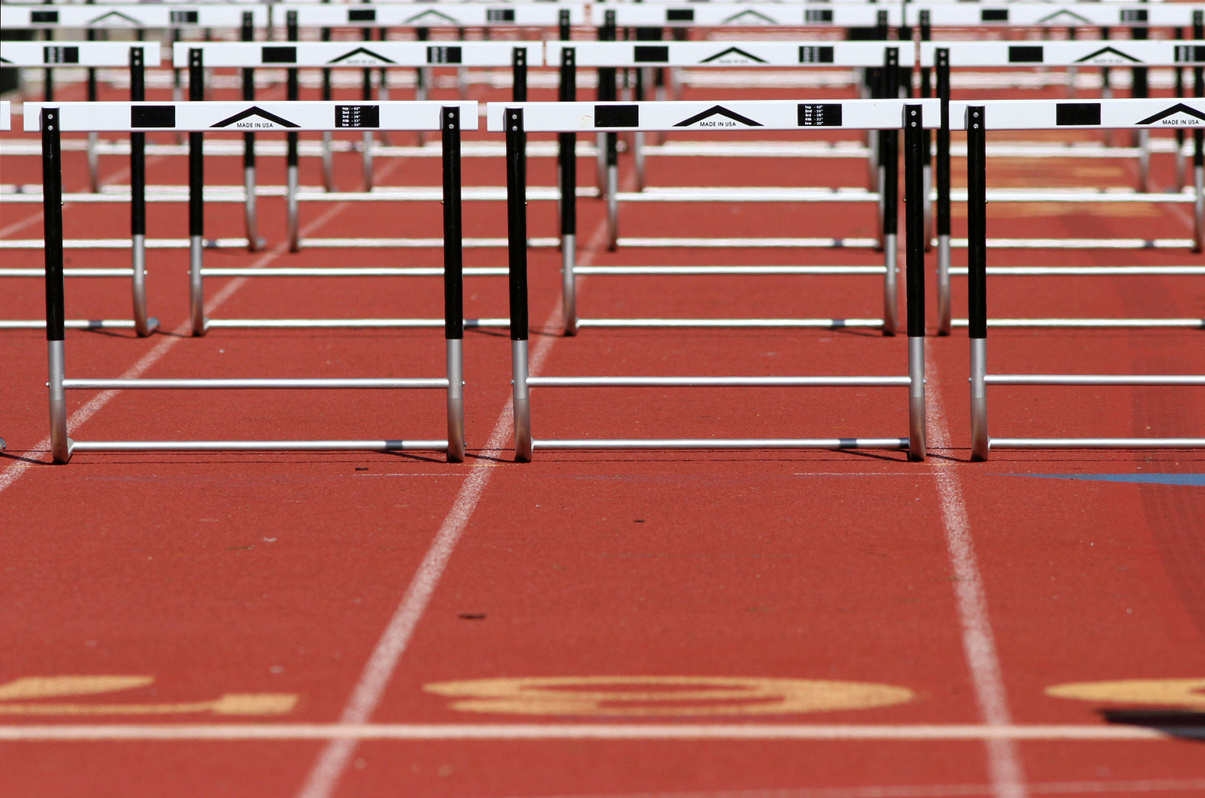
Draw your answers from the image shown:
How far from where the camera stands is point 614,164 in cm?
1329

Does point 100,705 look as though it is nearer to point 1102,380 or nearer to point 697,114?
point 697,114

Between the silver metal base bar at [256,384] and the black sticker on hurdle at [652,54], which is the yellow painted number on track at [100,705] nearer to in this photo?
the silver metal base bar at [256,384]

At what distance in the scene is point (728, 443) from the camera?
8336 mm

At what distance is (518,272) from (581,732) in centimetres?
334

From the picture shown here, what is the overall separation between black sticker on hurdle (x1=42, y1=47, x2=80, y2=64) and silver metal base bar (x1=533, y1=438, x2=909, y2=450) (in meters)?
4.66

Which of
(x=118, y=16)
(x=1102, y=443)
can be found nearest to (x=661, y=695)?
(x=1102, y=443)

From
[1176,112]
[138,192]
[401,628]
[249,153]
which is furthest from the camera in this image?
[249,153]

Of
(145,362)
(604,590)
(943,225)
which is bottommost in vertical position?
→ (604,590)

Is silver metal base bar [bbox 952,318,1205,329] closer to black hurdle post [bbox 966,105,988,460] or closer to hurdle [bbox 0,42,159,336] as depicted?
black hurdle post [bbox 966,105,988,460]

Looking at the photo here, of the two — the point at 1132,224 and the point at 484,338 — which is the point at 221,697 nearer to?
the point at 484,338

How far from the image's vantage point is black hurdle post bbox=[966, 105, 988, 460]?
8.03 m

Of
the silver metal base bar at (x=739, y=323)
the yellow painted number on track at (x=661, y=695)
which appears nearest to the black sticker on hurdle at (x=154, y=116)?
the yellow painted number on track at (x=661, y=695)

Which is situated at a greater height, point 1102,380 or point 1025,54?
point 1025,54

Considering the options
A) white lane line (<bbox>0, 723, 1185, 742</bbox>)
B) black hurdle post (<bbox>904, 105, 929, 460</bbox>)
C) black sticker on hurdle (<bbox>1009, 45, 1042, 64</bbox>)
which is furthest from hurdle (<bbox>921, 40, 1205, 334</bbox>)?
white lane line (<bbox>0, 723, 1185, 742</bbox>)
